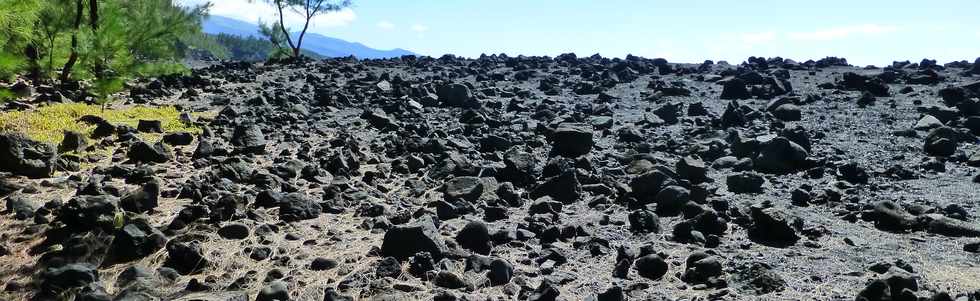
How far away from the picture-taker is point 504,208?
8195mm

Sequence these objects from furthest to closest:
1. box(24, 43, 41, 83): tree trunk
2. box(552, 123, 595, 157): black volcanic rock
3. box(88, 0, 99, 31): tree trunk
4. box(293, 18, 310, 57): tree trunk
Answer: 1. box(293, 18, 310, 57): tree trunk
2. box(88, 0, 99, 31): tree trunk
3. box(24, 43, 41, 83): tree trunk
4. box(552, 123, 595, 157): black volcanic rock

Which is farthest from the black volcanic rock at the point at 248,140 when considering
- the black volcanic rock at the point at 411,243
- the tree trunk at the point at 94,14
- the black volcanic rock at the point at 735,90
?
the black volcanic rock at the point at 735,90

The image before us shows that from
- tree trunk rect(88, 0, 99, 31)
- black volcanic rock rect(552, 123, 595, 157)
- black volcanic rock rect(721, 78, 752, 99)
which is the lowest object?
black volcanic rock rect(552, 123, 595, 157)

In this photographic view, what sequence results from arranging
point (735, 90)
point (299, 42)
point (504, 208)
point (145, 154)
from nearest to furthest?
1. point (504, 208)
2. point (145, 154)
3. point (735, 90)
4. point (299, 42)

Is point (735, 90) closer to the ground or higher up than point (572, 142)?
higher up

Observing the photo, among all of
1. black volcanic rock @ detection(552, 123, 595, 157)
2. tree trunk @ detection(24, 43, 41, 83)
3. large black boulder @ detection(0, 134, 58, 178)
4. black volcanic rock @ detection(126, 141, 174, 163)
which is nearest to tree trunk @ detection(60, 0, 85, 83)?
tree trunk @ detection(24, 43, 41, 83)

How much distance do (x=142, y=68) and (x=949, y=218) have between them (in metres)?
17.0

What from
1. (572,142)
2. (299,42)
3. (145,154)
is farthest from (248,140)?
(299,42)

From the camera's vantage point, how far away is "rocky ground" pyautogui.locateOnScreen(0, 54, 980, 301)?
587 cm

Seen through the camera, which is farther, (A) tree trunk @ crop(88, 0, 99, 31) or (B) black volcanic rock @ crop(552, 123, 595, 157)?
(A) tree trunk @ crop(88, 0, 99, 31)

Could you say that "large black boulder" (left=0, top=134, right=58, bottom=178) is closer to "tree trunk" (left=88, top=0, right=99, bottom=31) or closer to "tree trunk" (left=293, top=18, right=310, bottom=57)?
"tree trunk" (left=88, top=0, right=99, bottom=31)

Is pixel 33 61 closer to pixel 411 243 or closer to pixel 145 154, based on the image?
pixel 145 154

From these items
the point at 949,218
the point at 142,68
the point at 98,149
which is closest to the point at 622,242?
the point at 949,218

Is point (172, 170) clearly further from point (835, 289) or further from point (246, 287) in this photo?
point (835, 289)
